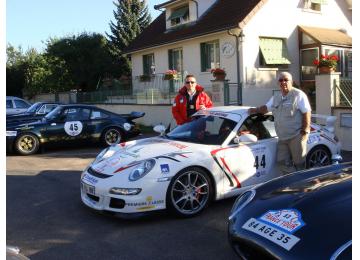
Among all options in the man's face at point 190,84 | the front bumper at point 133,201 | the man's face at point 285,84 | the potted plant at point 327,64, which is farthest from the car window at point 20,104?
the man's face at point 285,84

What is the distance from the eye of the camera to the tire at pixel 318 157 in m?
6.76

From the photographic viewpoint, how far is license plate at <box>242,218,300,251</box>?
285cm

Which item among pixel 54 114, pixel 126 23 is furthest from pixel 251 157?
pixel 126 23

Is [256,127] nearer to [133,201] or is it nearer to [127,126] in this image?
[133,201]

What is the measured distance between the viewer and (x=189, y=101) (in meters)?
7.43

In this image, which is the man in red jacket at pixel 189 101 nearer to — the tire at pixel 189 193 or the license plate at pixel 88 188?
the tire at pixel 189 193

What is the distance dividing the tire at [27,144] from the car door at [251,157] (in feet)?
23.5

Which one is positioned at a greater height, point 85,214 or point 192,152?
point 192,152

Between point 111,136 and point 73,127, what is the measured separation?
124 centimetres

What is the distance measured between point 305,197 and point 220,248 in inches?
56.7

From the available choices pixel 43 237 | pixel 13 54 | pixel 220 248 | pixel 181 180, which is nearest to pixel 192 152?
pixel 181 180

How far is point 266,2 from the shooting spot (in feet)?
60.6

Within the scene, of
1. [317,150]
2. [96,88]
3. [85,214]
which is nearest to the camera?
[85,214]

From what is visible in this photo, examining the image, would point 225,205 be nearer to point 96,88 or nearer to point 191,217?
point 191,217
